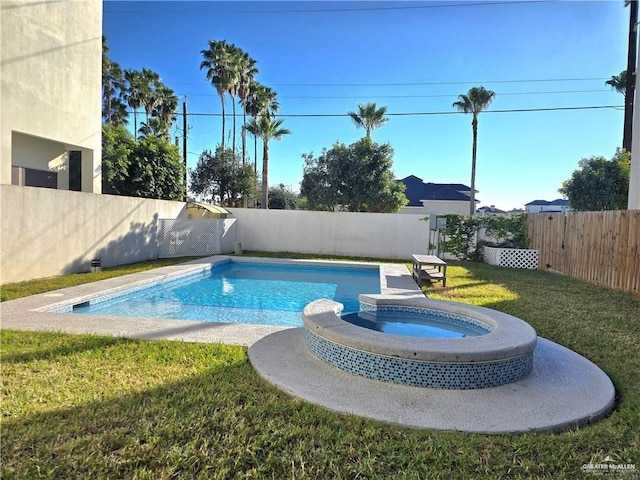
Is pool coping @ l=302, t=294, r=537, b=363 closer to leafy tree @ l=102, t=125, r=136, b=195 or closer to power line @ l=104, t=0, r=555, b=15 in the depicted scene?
power line @ l=104, t=0, r=555, b=15

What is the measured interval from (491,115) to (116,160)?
71.7 ft

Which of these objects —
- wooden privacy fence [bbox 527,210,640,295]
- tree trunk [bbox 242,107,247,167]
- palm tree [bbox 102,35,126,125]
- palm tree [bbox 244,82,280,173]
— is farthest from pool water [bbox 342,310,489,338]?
palm tree [bbox 102,35,126,125]

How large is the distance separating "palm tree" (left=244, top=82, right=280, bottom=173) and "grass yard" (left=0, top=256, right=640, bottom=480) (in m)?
25.3

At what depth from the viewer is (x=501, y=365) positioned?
3770mm

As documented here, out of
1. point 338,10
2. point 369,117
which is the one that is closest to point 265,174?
point 369,117

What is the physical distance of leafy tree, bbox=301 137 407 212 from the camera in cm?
1884

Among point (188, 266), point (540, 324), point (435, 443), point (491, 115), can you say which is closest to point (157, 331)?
point (435, 443)

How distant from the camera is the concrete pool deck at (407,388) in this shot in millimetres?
3082

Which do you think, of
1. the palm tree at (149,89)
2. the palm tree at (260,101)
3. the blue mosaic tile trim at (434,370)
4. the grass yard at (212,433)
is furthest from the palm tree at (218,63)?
the blue mosaic tile trim at (434,370)

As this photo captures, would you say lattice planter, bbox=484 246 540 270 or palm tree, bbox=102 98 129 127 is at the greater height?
palm tree, bbox=102 98 129 127

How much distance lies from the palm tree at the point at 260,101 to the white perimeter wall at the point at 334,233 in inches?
452

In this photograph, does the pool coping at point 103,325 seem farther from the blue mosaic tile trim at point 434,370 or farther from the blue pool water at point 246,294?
the blue mosaic tile trim at point 434,370

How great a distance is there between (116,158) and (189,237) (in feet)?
18.8

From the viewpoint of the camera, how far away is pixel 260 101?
2775 cm
